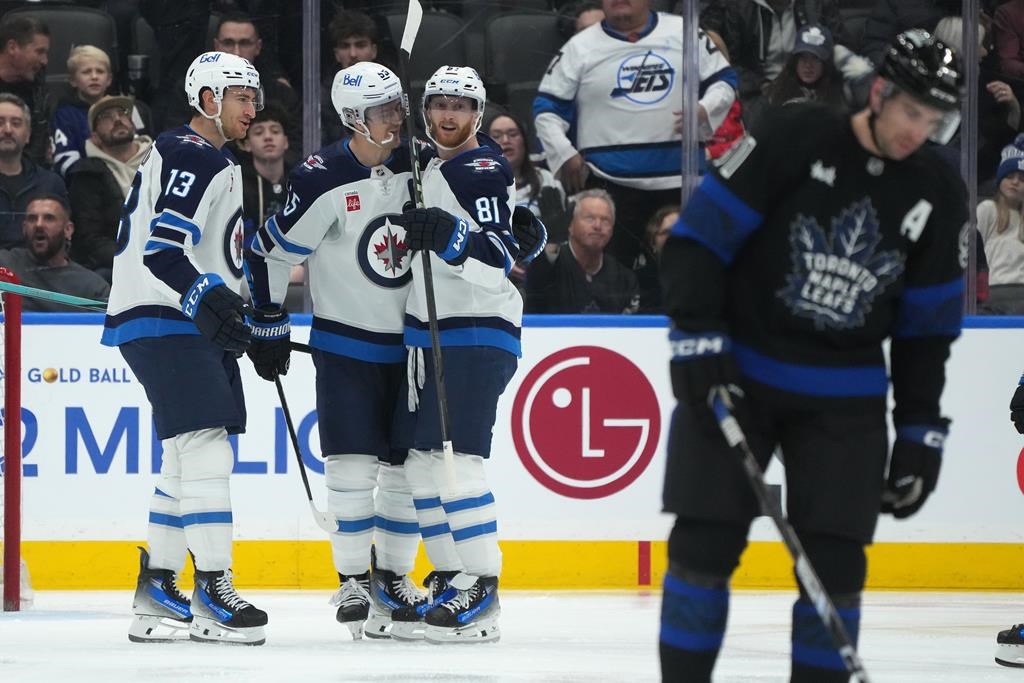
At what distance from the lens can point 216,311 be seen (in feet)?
12.0

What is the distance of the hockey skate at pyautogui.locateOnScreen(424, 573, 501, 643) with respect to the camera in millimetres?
3873

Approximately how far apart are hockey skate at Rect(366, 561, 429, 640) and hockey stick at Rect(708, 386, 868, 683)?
1706 mm

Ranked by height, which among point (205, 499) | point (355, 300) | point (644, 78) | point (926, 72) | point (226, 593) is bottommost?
point (226, 593)

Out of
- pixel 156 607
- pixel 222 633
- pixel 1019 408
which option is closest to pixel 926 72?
pixel 1019 408

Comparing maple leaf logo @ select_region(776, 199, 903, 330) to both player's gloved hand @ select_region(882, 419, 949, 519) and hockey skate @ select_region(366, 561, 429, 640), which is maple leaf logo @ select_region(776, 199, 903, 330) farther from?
hockey skate @ select_region(366, 561, 429, 640)

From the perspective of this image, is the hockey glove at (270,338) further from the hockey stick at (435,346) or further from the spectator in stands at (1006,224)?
the spectator in stands at (1006,224)

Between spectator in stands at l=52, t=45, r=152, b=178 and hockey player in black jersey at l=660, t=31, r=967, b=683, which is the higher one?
spectator in stands at l=52, t=45, r=152, b=178

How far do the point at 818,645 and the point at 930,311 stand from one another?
544 millimetres

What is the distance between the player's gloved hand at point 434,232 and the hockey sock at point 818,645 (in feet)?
4.77

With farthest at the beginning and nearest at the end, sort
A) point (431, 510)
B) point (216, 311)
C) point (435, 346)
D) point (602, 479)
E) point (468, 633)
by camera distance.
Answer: point (602, 479) < point (431, 510) < point (468, 633) < point (435, 346) < point (216, 311)

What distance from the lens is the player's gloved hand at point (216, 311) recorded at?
12.0 feet

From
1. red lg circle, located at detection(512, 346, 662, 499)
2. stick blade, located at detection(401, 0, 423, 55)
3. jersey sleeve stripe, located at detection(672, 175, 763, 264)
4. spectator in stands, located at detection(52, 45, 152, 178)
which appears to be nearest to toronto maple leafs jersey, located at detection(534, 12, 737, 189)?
red lg circle, located at detection(512, 346, 662, 499)

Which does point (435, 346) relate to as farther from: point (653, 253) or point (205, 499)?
point (653, 253)

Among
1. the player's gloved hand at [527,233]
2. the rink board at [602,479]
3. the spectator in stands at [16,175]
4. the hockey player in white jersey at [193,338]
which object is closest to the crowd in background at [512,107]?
the spectator in stands at [16,175]
